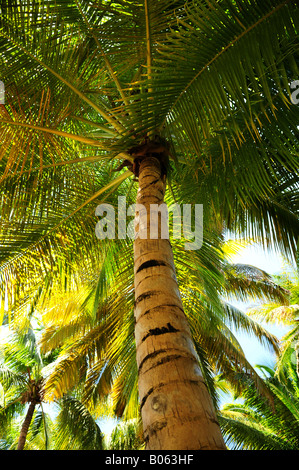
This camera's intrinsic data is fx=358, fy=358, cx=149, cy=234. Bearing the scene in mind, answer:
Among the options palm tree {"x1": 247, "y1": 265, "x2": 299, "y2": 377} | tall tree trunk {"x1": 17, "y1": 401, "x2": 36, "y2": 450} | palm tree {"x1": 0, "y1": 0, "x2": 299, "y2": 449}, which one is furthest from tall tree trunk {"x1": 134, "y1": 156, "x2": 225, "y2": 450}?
tall tree trunk {"x1": 17, "y1": 401, "x2": 36, "y2": 450}

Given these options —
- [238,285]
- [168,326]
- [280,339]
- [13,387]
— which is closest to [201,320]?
[168,326]

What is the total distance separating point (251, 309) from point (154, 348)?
509 inches

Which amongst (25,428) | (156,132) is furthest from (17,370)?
(156,132)

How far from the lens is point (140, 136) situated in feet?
11.1

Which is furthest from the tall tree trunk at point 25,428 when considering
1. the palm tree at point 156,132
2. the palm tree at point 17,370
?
the palm tree at point 156,132

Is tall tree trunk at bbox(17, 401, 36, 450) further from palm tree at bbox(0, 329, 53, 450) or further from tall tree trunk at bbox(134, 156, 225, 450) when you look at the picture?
tall tree trunk at bbox(134, 156, 225, 450)

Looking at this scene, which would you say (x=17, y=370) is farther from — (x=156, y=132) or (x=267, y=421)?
(x=156, y=132)

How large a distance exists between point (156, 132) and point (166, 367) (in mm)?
2370

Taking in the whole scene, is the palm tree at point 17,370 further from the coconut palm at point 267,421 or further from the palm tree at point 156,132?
the palm tree at point 156,132

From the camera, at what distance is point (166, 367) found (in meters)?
1.65

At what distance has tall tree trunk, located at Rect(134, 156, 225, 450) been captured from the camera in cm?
137

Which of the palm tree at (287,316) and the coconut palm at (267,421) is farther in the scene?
the palm tree at (287,316)

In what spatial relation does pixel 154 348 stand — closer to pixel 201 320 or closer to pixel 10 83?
pixel 10 83

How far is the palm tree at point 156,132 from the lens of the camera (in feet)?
6.00
